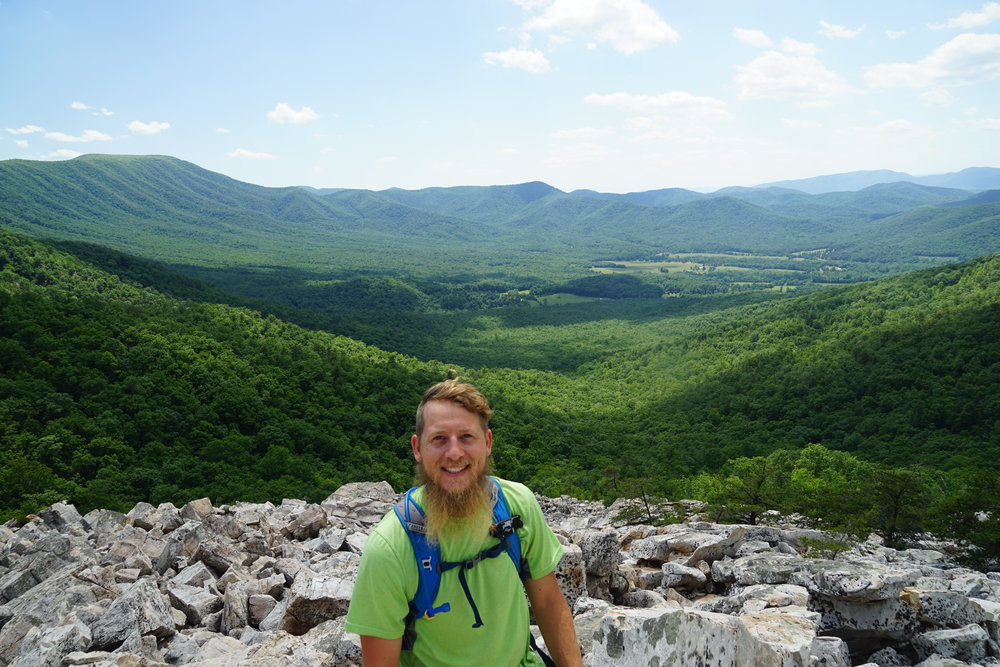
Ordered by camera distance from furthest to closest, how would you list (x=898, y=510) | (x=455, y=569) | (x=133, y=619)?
(x=898, y=510) < (x=133, y=619) < (x=455, y=569)

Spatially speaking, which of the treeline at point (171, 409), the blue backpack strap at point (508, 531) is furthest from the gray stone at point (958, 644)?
the treeline at point (171, 409)

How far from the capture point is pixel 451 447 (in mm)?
4293

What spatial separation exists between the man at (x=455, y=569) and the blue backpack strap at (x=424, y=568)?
0.10 ft

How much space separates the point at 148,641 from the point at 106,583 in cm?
376

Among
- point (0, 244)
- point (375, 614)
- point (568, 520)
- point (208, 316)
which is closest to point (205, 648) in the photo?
point (375, 614)

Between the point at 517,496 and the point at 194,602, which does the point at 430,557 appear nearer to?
the point at 517,496

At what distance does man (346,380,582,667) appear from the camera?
12.8 ft

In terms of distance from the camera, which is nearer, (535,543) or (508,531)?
(508,531)

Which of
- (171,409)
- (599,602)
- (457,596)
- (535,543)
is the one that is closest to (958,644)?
(599,602)

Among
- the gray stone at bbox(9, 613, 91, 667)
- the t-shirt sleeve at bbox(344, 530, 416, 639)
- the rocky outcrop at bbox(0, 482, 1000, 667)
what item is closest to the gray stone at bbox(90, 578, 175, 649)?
the rocky outcrop at bbox(0, 482, 1000, 667)

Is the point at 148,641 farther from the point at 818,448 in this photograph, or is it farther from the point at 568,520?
the point at 818,448

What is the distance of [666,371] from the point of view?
310ft

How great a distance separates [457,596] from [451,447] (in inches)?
39.9

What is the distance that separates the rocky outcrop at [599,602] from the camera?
5484mm
